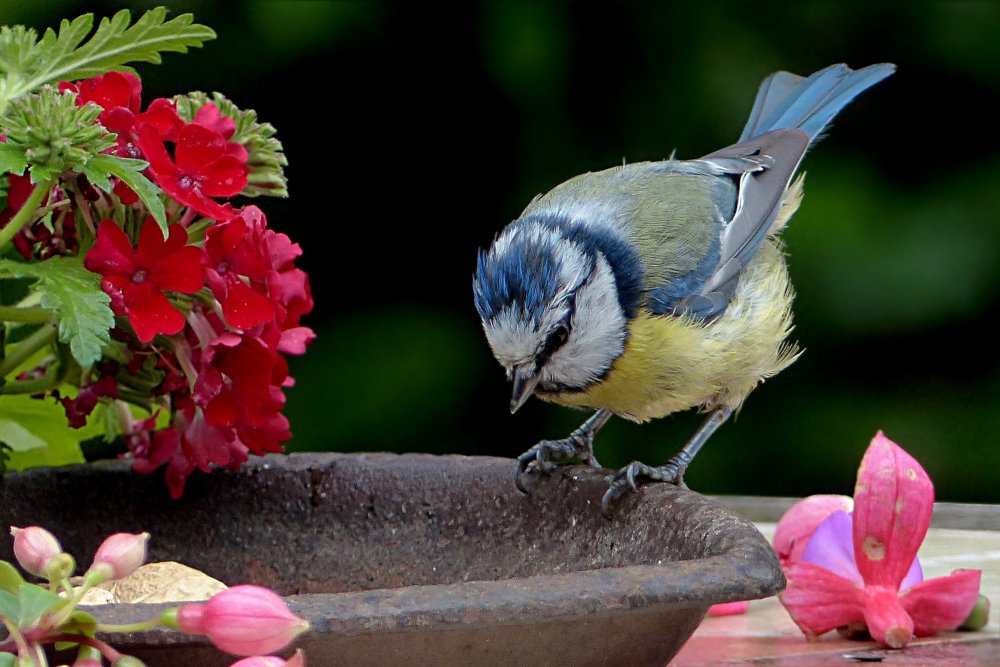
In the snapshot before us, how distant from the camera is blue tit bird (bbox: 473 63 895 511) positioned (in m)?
1.40

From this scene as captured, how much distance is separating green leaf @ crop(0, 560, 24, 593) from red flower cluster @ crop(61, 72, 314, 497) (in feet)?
1.12

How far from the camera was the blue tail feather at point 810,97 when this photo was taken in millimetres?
2100

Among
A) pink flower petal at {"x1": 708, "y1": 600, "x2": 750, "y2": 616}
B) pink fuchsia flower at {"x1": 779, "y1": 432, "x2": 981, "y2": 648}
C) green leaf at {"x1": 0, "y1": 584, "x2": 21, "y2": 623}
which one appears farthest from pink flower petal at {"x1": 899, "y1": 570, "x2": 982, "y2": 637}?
green leaf at {"x1": 0, "y1": 584, "x2": 21, "y2": 623}

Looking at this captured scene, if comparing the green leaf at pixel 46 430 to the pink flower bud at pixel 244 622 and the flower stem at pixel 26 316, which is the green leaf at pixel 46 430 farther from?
the pink flower bud at pixel 244 622

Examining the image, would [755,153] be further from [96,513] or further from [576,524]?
[96,513]

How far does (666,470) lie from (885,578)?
429mm

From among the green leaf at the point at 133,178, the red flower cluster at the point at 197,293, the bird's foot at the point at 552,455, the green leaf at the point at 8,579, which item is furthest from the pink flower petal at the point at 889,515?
the green leaf at the point at 8,579

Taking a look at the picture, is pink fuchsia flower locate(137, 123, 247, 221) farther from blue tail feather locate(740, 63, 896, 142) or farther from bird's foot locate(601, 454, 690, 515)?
blue tail feather locate(740, 63, 896, 142)

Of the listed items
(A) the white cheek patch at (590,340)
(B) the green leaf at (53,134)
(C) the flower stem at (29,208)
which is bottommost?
(A) the white cheek patch at (590,340)

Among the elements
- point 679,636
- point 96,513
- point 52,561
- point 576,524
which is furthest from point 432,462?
point 52,561

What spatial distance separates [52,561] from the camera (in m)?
0.65

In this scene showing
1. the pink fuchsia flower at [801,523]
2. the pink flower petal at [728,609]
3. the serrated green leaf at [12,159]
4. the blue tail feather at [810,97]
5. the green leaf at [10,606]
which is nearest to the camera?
the green leaf at [10,606]

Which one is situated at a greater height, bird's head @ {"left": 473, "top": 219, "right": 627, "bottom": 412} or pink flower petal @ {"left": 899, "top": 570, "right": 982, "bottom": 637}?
bird's head @ {"left": 473, "top": 219, "right": 627, "bottom": 412}

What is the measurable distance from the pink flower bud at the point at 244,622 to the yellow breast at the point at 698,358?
889 mm
